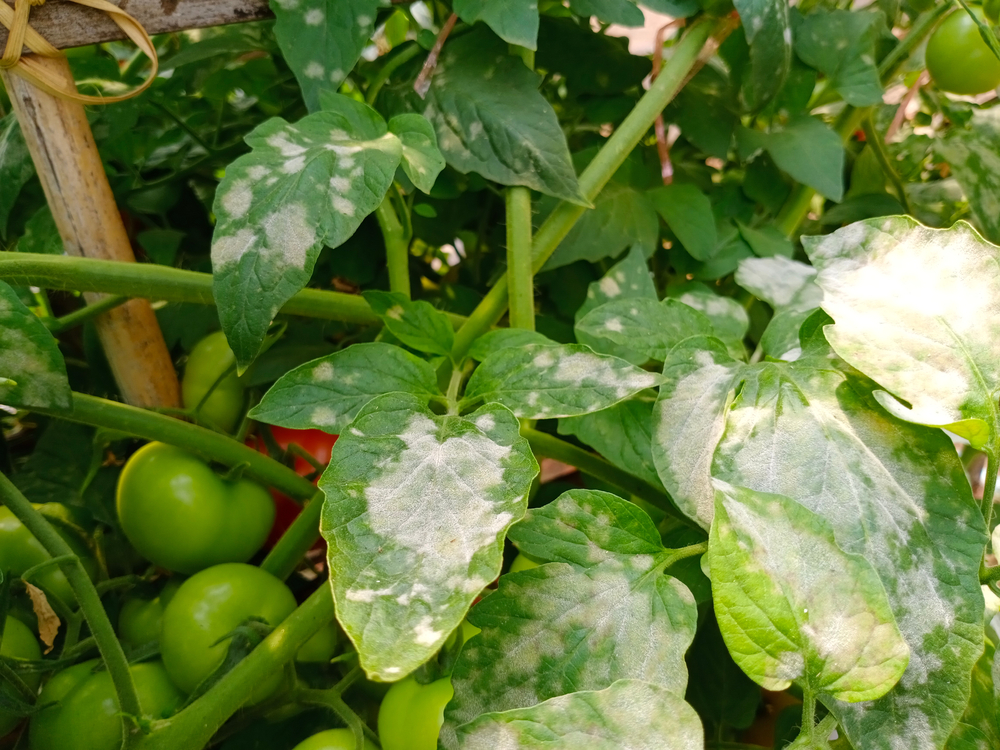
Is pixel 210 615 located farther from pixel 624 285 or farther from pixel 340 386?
pixel 624 285

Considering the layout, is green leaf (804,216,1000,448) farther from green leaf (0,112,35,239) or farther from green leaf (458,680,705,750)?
green leaf (0,112,35,239)

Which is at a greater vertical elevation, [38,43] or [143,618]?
[38,43]

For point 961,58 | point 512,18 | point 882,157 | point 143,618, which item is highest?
point 512,18

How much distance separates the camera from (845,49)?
2.15 feet

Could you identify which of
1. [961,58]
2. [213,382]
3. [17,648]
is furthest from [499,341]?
[961,58]

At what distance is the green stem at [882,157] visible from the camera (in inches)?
30.6

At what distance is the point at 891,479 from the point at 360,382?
0.28 m

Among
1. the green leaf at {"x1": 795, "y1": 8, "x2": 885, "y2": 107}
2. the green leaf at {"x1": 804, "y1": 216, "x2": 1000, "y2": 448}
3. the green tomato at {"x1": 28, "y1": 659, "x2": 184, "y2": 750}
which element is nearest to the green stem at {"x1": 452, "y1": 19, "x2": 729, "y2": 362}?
the green leaf at {"x1": 795, "y1": 8, "x2": 885, "y2": 107}

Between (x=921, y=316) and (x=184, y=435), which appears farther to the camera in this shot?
(x=184, y=435)

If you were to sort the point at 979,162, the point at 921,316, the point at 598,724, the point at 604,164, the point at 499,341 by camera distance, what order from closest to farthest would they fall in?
the point at 598,724, the point at 921,316, the point at 499,341, the point at 604,164, the point at 979,162

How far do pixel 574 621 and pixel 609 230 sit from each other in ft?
1.24

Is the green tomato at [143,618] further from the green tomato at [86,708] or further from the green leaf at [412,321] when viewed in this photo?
the green leaf at [412,321]

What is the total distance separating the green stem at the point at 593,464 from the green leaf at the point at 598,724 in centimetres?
23

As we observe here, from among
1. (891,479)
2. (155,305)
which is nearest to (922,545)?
(891,479)
